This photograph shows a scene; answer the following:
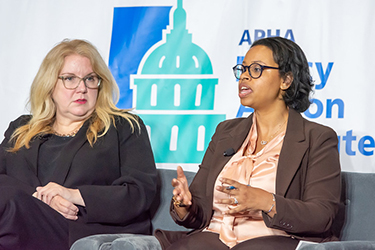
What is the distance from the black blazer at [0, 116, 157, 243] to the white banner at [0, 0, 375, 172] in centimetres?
83

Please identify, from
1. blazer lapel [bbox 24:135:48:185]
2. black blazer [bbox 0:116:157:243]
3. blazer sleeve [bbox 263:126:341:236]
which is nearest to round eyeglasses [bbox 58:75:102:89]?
black blazer [bbox 0:116:157:243]

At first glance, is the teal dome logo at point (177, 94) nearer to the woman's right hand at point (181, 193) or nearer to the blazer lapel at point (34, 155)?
the blazer lapel at point (34, 155)

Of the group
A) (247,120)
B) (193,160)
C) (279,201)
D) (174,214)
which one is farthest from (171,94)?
(279,201)

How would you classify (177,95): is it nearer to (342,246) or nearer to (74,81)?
(74,81)

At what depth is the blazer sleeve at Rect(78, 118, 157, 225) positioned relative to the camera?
2.55m

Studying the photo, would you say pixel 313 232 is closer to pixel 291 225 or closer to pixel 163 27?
pixel 291 225

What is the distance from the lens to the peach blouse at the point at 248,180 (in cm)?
218

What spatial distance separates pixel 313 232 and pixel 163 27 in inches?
84.7

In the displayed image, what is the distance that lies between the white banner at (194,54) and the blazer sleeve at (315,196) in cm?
124

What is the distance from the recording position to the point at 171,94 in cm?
366

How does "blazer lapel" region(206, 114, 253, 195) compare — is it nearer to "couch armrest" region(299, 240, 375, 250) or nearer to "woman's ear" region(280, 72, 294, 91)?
"woman's ear" region(280, 72, 294, 91)

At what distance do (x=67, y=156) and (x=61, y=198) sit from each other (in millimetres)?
287

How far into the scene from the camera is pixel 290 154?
2.24 metres

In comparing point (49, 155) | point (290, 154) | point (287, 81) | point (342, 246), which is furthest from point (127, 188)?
point (342, 246)
